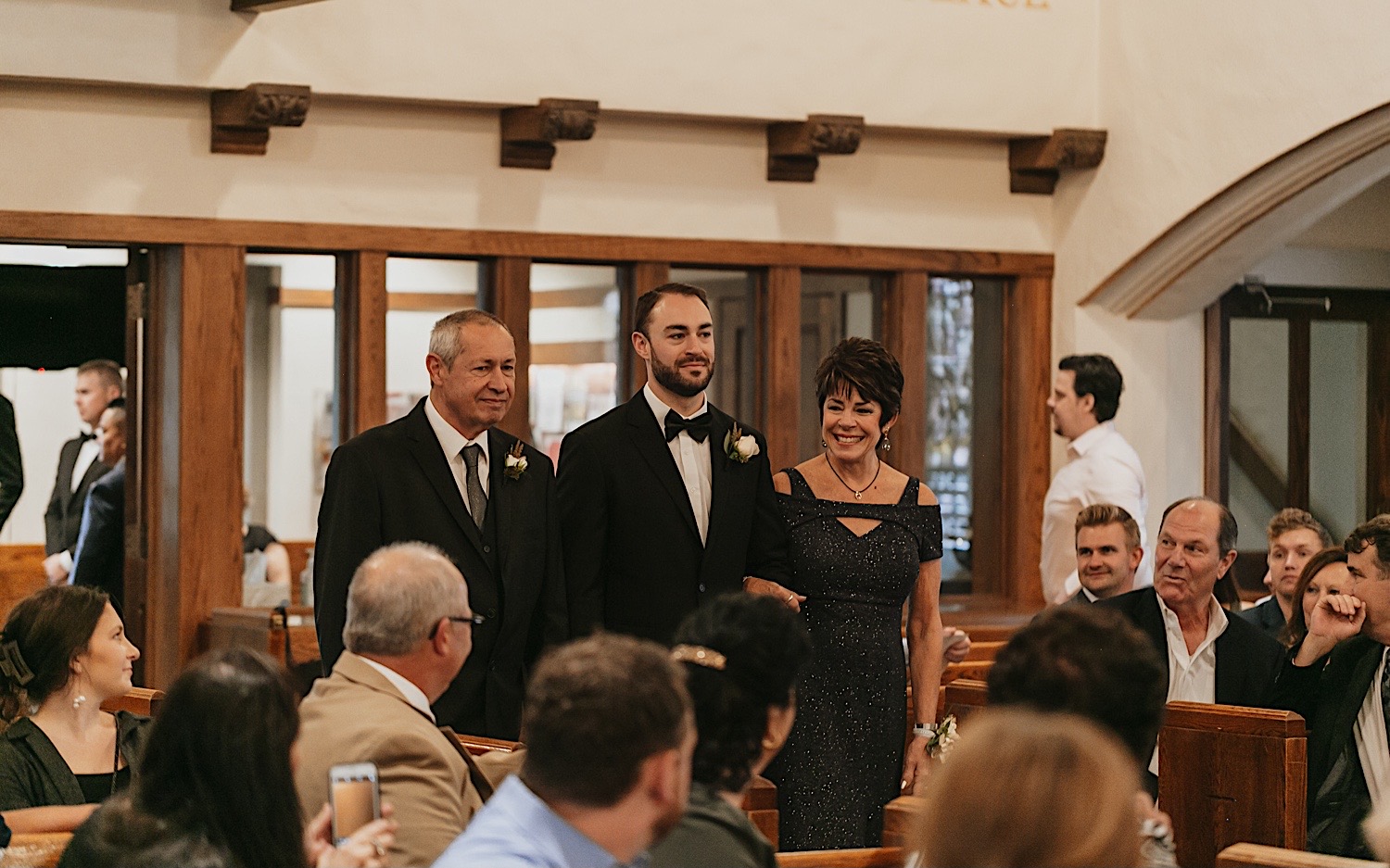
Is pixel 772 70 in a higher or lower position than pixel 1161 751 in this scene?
higher

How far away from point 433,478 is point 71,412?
831cm

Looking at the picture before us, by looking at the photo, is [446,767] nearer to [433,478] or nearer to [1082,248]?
[433,478]

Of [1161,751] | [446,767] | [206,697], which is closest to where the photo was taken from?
[206,697]

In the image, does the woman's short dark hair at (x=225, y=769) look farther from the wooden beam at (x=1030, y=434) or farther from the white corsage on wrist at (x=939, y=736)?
the wooden beam at (x=1030, y=434)

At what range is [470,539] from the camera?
446cm

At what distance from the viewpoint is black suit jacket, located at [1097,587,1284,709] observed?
15.1 ft

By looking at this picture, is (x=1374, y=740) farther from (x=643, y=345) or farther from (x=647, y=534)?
(x=643, y=345)

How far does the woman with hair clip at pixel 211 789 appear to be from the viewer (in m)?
2.35

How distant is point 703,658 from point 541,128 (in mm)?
5227

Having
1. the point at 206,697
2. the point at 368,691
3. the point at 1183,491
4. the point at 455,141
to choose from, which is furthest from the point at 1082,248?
the point at 206,697

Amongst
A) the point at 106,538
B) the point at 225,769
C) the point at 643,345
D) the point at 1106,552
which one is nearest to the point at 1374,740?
the point at 1106,552

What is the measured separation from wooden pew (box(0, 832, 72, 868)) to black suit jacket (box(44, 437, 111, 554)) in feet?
17.4

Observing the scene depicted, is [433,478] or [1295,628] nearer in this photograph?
[433,478]

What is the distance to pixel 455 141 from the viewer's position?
25.2 feet
